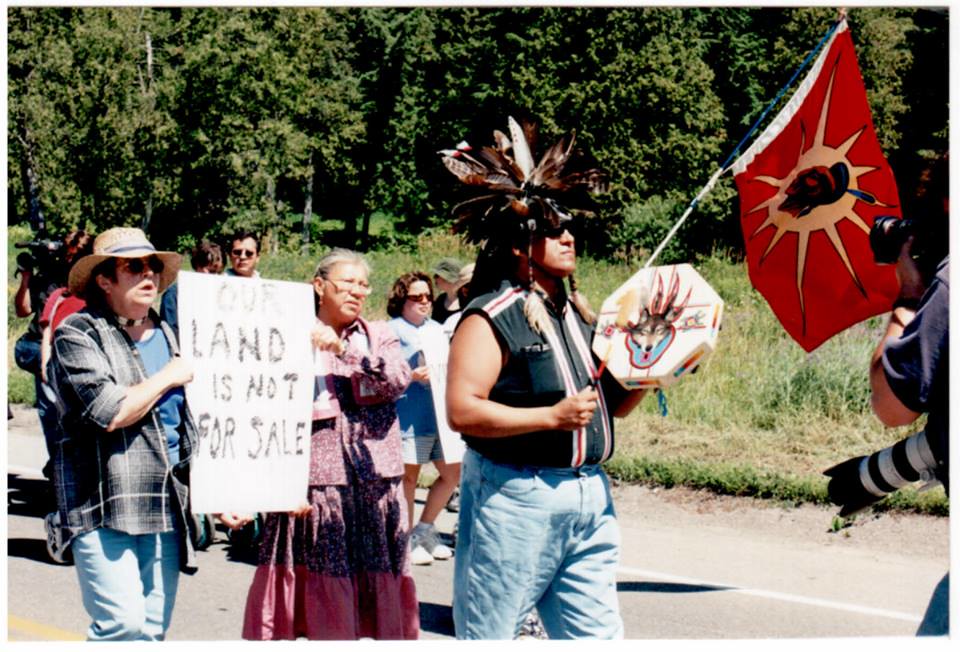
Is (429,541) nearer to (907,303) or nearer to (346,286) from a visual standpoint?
(346,286)

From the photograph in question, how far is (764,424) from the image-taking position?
10.1 metres

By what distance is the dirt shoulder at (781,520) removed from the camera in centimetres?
757

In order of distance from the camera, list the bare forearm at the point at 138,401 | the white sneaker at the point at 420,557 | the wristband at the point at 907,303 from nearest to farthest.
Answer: the wristband at the point at 907,303, the bare forearm at the point at 138,401, the white sneaker at the point at 420,557

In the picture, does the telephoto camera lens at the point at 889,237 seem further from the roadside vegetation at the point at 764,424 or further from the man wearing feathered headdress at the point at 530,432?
the roadside vegetation at the point at 764,424

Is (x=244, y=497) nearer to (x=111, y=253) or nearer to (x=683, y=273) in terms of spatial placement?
(x=111, y=253)

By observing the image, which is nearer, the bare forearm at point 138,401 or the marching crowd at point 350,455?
the marching crowd at point 350,455

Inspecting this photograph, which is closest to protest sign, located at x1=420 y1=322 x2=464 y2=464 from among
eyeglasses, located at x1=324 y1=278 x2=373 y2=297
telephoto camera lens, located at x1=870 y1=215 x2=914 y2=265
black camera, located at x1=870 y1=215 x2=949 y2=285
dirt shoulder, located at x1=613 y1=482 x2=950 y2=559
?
dirt shoulder, located at x1=613 y1=482 x2=950 y2=559

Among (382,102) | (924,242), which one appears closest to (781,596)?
(924,242)

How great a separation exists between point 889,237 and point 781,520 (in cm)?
481

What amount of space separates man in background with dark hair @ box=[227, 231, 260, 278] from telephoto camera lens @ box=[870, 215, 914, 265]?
4487 millimetres

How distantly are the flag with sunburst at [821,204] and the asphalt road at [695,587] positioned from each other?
5.68 ft

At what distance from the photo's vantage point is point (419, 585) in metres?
7.04

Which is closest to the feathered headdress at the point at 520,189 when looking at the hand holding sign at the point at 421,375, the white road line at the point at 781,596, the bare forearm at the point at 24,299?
the hand holding sign at the point at 421,375

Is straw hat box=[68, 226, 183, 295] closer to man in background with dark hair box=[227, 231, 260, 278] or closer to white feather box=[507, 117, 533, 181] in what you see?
white feather box=[507, 117, 533, 181]
